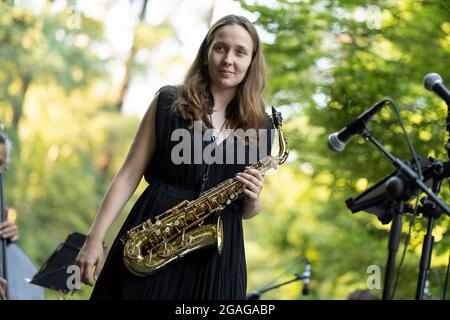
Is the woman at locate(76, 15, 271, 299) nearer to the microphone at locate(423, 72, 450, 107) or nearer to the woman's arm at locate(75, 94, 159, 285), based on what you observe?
the woman's arm at locate(75, 94, 159, 285)

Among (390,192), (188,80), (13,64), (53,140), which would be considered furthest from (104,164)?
(390,192)

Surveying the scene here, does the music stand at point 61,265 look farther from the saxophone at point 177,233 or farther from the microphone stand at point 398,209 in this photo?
the microphone stand at point 398,209

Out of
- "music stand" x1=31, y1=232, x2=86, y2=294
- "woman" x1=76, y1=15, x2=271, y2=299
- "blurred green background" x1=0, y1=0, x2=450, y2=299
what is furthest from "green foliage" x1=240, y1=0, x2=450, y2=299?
"woman" x1=76, y1=15, x2=271, y2=299

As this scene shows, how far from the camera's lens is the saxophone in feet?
A: 11.7

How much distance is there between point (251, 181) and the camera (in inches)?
140

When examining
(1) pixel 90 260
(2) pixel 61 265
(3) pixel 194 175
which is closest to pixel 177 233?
(3) pixel 194 175

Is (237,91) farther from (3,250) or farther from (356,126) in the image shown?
(3,250)

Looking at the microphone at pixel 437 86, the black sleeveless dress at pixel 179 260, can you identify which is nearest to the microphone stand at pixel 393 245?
the microphone at pixel 437 86

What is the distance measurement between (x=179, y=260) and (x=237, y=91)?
3.22 ft

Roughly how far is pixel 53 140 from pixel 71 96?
1134 millimetres

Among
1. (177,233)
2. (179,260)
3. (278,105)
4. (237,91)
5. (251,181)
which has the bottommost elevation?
(179,260)

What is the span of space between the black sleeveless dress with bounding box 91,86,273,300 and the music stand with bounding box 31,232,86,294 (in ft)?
5.74

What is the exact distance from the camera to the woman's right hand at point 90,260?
3506mm

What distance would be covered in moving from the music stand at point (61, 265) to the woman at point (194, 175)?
1.73 m
